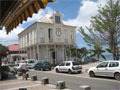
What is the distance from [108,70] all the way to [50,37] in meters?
22.3

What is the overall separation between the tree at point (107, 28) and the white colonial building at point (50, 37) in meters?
15.3

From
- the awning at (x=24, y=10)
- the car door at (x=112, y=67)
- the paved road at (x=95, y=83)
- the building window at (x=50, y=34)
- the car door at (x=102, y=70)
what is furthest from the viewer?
the building window at (x=50, y=34)

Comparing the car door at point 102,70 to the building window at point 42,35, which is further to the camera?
the building window at point 42,35

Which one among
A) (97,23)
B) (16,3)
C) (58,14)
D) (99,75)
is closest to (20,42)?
(58,14)

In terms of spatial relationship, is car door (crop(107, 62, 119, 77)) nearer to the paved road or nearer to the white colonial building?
the paved road

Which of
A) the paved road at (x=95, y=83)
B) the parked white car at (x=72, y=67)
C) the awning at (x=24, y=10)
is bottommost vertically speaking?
the paved road at (x=95, y=83)

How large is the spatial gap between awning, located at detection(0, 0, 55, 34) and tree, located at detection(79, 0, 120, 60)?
1341cm

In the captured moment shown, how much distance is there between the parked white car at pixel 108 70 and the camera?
494 inches

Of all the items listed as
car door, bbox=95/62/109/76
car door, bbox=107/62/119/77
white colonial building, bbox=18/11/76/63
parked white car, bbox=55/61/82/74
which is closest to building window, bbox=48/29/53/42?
white colonial building, bbox=18/11/76/63

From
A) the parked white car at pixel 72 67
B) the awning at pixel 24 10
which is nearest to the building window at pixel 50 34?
the parked white car at pixel 72 67

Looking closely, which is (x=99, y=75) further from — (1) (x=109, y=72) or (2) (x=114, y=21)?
(2) (x=114, y=21)

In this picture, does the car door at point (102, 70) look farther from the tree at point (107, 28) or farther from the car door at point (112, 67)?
the tree at point (107, 28)

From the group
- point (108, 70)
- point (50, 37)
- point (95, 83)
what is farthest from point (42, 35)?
point (95, 83)

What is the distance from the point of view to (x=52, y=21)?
111 feet
